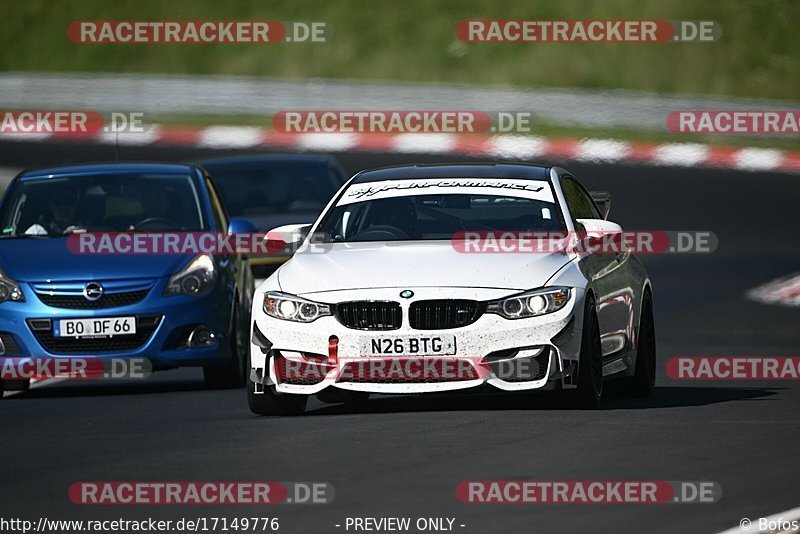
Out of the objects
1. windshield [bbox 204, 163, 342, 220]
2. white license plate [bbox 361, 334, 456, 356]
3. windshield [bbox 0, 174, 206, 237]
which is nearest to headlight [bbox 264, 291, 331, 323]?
white license plate [bbox 361, 334, 456, 356]

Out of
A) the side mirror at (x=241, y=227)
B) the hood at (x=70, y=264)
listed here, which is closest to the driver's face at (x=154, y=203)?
the side mirror at (x=241, y=227)

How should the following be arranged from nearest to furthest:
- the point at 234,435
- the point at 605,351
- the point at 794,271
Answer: the point at 234,435 < the point at 605,351 < the point at 794,271

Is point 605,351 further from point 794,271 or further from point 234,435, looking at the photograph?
point 794,271

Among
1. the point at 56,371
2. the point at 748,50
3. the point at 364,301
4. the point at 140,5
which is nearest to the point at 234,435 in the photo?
the point at 364,301

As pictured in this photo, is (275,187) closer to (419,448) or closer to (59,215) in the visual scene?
(59,215)

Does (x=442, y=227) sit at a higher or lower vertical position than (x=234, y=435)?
higher

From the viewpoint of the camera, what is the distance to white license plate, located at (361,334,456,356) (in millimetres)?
10727

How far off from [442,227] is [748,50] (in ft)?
78.0

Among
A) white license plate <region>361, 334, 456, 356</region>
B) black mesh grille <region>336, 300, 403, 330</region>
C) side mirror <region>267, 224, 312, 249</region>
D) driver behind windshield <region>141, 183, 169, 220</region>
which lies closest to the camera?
white license plate <region>361, 334, 456, 356</region>

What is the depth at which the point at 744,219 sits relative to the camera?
2516 centimetres

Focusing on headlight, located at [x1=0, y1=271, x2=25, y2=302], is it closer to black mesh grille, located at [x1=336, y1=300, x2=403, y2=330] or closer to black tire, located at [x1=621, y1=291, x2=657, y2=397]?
black mesh grille, located at [x1=336, y1=300, x2=403, y2=330]

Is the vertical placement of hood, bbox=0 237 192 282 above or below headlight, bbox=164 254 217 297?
above

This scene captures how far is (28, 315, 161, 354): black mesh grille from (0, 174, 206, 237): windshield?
36.3 inches

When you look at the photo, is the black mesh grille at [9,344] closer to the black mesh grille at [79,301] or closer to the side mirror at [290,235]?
the black mesh grille at [79,301]
